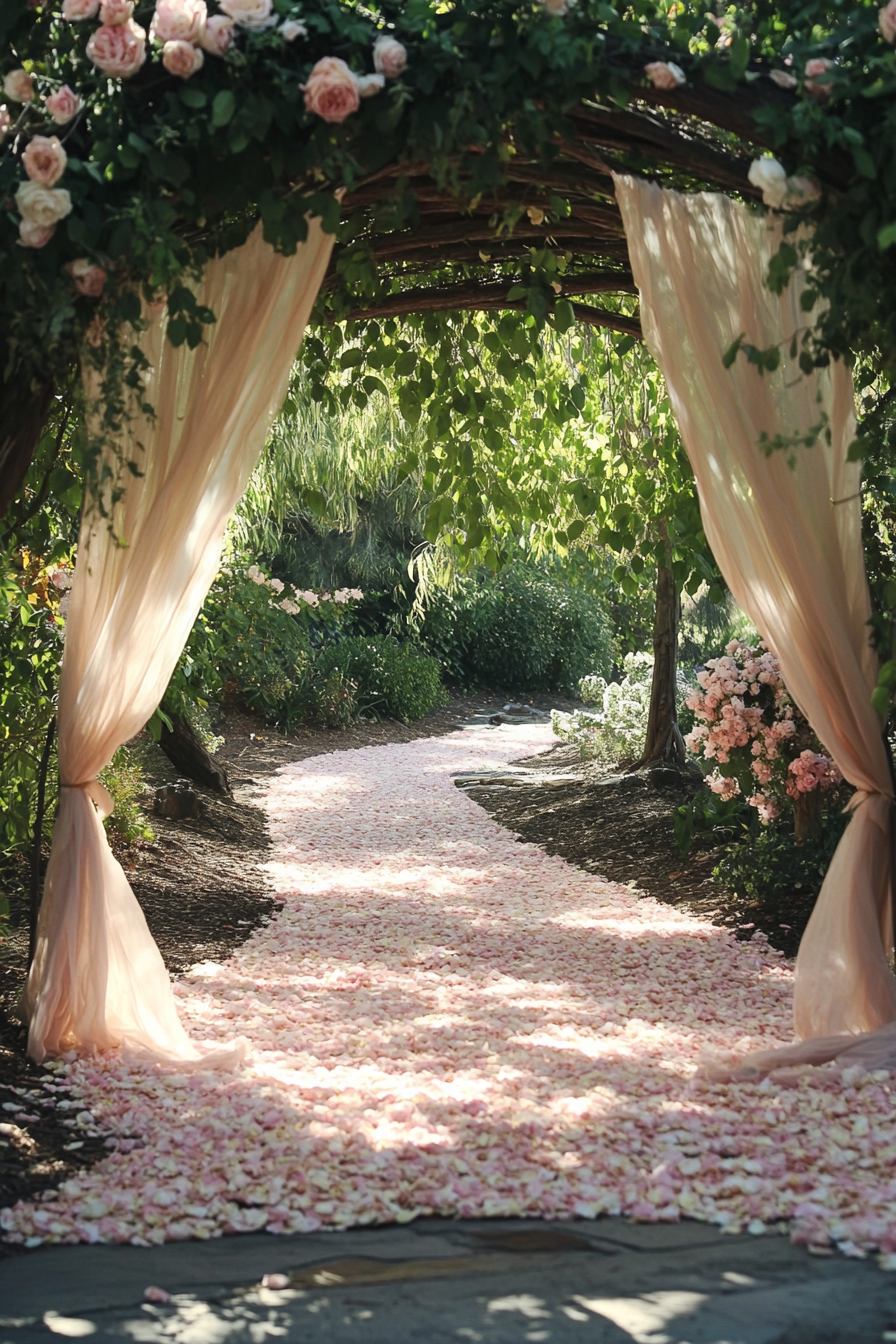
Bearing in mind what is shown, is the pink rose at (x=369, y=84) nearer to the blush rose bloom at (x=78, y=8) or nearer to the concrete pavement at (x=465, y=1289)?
the blush rose bloom at (x=78, y=8)

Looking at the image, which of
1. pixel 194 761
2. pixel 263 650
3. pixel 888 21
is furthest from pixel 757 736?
pixel 263 650

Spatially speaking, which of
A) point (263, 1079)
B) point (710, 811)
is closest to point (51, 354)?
point (263, 1079)

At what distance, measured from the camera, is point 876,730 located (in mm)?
2971

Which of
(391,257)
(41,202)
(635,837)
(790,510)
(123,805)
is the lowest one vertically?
(635,837)

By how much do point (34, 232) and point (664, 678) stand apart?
5534 millimetres

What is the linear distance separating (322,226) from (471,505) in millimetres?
2435

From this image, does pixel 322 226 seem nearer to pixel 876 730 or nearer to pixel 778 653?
pixel 778 653

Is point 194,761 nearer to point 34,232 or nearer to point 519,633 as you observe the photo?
point 34,232

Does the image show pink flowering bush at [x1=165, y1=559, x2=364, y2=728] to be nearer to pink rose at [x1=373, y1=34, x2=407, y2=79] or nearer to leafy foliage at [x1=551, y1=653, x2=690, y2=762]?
leafy foliage at [x1=551, y1=653, x2=690, y2=762]

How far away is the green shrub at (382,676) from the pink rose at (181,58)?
33.6 ft

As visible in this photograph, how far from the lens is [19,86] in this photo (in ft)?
8.11

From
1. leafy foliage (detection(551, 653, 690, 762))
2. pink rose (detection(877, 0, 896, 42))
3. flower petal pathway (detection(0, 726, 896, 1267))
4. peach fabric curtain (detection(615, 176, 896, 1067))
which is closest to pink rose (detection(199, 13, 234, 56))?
peach fabric curtain (detection(615, 176, 896, 1067))

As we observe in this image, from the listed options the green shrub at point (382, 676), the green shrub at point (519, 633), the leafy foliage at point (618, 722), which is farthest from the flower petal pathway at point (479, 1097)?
the green shrub at point (519, 633)

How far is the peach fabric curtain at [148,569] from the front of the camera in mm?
2938
